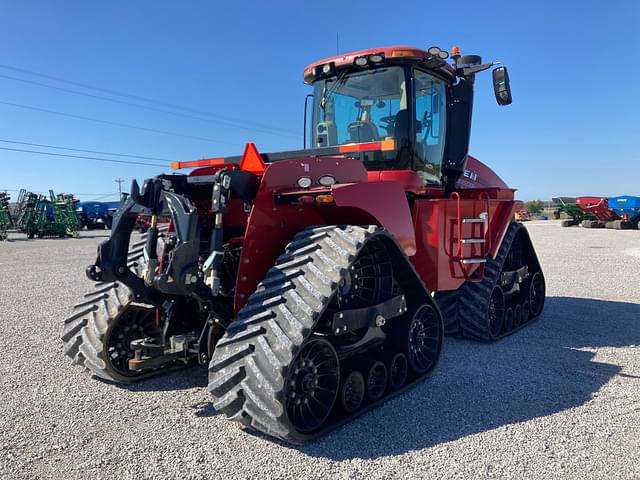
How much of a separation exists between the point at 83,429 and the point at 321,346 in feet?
5.66

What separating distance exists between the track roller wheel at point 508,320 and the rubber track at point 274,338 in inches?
148

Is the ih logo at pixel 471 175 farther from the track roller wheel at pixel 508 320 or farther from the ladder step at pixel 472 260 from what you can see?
the track roller wheel at pixel 508 320

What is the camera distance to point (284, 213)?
13.7ft

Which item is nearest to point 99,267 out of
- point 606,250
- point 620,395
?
point 620,395

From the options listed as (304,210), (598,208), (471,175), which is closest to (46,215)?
(471,175)

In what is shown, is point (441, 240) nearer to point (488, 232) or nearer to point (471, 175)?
point (488, 232)

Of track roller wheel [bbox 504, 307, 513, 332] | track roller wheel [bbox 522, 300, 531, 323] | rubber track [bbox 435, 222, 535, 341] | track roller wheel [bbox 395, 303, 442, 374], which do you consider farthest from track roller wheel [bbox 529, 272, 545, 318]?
track roller wheel [bbox 395, 303, 442, 374]

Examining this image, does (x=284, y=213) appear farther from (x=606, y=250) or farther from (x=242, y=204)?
(x=606, y=250)

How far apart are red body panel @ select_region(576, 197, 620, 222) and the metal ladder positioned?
102ft

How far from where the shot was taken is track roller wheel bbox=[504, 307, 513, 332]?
680cm

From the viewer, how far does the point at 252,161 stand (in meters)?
4.18

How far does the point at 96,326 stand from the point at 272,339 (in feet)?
6.31

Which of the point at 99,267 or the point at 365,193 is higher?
the point at 365,193

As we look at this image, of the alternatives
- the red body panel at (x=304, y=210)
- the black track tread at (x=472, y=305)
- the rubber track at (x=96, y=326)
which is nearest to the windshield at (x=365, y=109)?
the red body panel at (x=304, y=210)
